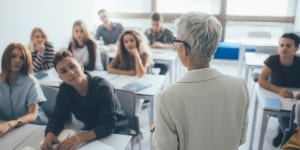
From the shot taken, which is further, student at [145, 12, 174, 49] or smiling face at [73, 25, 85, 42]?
student at [145, 12, 174, 49]

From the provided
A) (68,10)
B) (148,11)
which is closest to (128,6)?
(148,11)

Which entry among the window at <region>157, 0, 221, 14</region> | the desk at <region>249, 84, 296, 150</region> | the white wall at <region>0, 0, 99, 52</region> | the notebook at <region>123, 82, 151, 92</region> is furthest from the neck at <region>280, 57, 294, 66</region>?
the window at <region>157, 0, 221, 14</region>

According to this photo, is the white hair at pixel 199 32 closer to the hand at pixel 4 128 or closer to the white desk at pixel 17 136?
the white desk at pixel 17 136

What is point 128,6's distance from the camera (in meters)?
6.71

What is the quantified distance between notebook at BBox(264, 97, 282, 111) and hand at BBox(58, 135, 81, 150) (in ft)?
5.06

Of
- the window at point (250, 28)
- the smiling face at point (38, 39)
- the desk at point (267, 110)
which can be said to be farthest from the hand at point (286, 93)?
the window at point (250, 28)

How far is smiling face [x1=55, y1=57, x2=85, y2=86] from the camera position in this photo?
197 cm

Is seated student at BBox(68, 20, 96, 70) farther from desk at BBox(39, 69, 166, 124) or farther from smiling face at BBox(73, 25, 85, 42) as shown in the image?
desk at BBox(39, 69, 166, 124)

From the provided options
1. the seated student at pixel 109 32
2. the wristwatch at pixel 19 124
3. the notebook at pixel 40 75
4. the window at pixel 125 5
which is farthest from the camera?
the window at pixel 125 5

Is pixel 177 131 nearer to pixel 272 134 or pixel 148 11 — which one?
pixel 272 134

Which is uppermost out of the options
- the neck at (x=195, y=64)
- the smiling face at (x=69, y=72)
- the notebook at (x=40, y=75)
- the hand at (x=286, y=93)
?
the neck at (x=195, y=64)

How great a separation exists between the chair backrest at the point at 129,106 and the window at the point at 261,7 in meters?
4.64

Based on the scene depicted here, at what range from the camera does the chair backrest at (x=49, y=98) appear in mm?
2438

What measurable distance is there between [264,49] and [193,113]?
3801 millimetres
